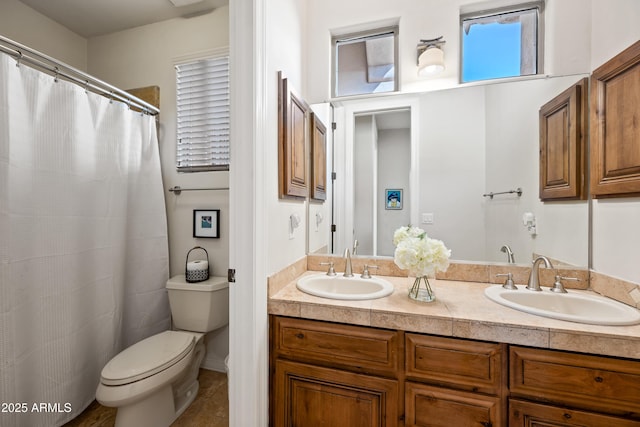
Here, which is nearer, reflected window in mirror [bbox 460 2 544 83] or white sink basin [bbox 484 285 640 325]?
white sink basin [bbox 484 285 640 325]

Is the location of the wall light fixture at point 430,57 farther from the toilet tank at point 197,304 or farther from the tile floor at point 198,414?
the tile floor at point 198,414

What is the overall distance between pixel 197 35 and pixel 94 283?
1890 mm

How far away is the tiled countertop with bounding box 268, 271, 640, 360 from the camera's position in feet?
2.80

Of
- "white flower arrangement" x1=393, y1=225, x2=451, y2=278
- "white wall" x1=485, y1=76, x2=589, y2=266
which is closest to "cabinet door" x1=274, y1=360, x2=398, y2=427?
"white flower arrangement" x1=393, y1=225, x2=451, y2=278

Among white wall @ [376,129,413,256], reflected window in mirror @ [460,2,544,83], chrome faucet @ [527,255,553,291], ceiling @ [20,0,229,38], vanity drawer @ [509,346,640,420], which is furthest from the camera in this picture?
ceiling @ [20,0,229,38]

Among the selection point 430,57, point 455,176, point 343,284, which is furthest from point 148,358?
point 430,57

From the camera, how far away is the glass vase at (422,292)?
1144 millimetres

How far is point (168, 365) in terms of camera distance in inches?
55.3

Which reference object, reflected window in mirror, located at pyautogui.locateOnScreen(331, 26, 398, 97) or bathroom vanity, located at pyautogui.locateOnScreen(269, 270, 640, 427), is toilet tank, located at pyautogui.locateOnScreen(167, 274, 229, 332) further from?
reflected window in mirror, located at pyautogui.locateOnScreen(331, 26, 398, 97)

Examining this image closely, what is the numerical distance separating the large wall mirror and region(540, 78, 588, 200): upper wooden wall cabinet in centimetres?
4

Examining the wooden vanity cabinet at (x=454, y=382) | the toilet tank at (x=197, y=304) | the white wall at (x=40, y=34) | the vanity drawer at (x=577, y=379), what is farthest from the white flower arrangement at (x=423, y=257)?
the white wall at (x=40, y=34)

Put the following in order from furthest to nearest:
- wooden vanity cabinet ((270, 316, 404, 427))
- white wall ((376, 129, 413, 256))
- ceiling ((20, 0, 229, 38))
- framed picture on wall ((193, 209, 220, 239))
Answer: framed picture on wall ((193, 209, 220, 239))
ceiling ((20, 0, 229, 38))
white wall ((376, 129, 413, 256))
wooden vanity cabinet ((270, 316, 404, 427))

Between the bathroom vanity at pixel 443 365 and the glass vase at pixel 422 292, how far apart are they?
0.04 metres

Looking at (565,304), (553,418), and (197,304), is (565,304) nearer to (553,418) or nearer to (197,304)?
(553,418)
